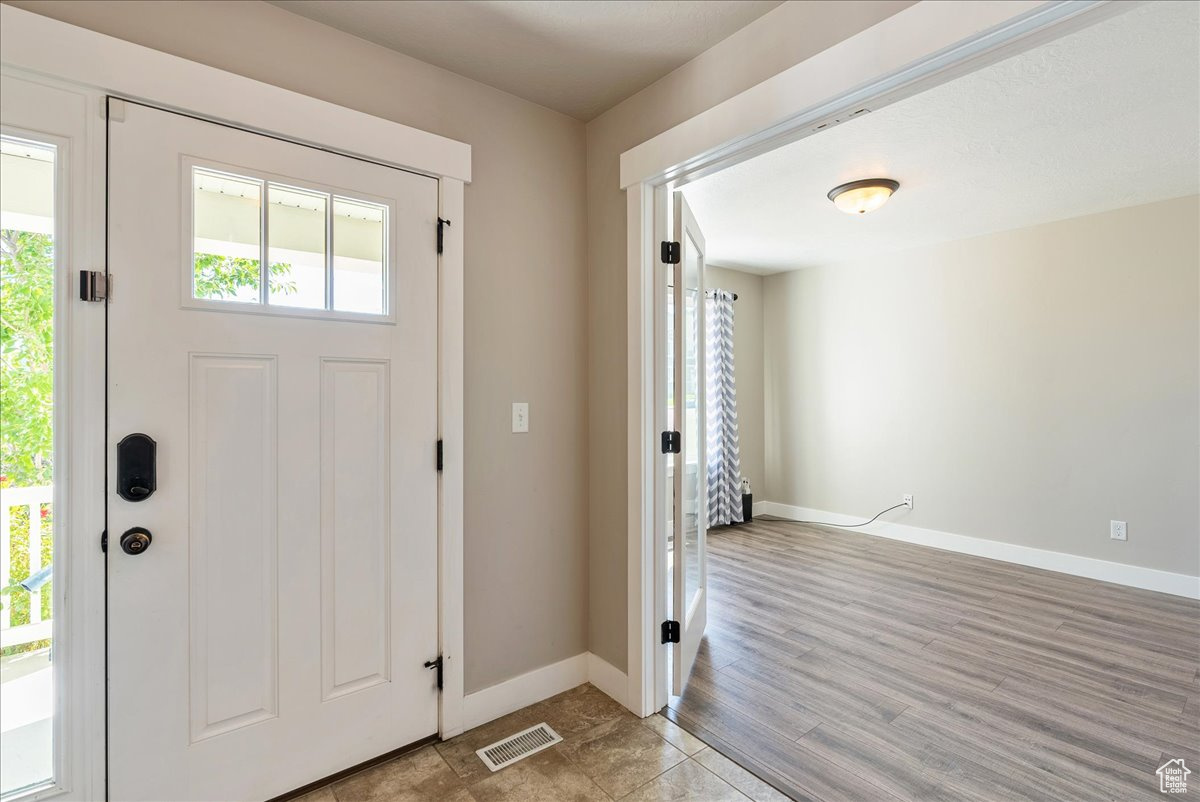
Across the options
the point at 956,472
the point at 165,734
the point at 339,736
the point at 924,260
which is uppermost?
the point at 924,260

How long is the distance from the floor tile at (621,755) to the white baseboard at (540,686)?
20 cm

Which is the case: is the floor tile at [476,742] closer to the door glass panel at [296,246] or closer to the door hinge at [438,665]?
the door hinge at [438,665]

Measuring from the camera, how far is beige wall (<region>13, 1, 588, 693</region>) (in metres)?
1.99

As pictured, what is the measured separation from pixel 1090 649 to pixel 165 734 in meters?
3.97

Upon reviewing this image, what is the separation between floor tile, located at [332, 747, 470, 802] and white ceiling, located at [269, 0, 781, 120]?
2482 millimetres

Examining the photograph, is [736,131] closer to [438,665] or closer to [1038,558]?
[438,665]

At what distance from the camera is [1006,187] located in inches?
133

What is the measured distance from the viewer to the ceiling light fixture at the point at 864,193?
3199 mm

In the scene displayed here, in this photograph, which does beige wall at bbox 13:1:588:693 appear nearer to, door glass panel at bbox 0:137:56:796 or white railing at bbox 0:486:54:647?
door glass panel at bbox 0:137:56:796

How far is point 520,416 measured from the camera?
2266 mm

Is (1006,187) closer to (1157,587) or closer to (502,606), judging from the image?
(1157,587)

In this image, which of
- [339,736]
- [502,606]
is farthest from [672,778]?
[339,736]

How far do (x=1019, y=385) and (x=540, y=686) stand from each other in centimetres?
427

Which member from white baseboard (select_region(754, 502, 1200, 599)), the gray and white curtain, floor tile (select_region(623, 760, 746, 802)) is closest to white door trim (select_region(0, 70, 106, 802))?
floor tile (select_region(623, 760, 746, 802))
